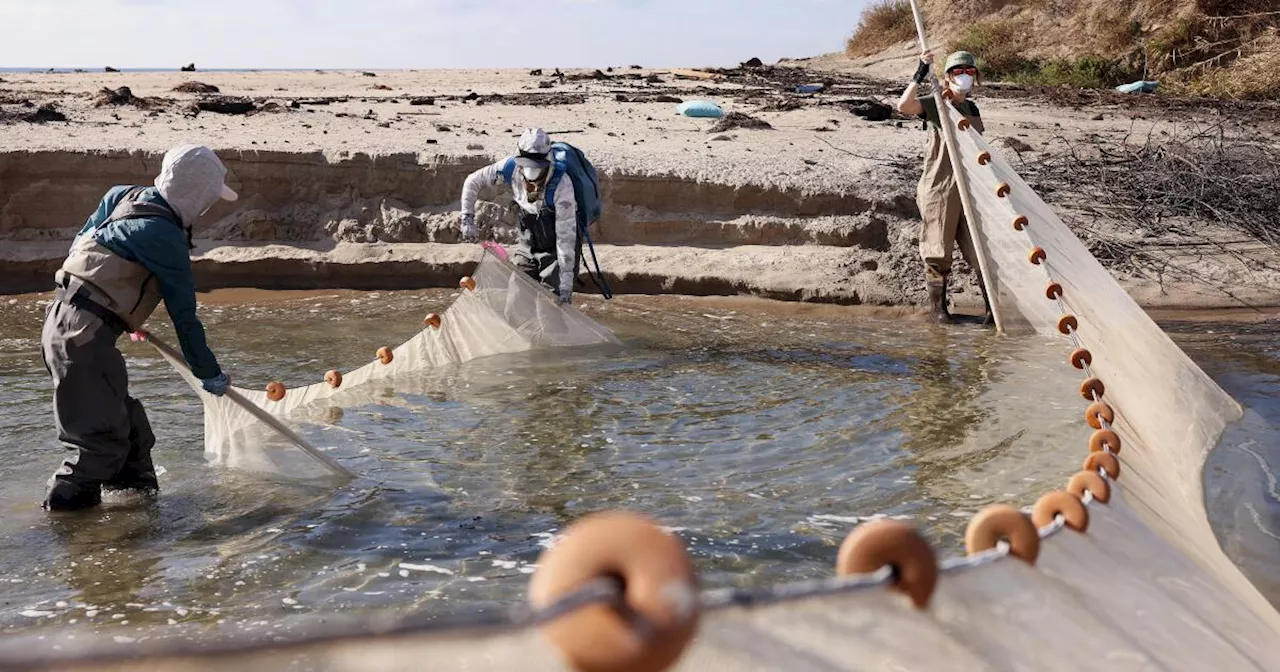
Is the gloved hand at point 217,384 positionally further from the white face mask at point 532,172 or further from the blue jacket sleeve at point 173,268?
the white face mask at point 532,172

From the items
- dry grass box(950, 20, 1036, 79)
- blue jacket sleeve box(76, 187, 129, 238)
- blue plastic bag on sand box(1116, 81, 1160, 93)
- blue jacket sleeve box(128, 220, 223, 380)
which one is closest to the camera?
blue jacket sleeve box(128, 220, 223, 380)

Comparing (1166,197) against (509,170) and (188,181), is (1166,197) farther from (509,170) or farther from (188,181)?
(188,181)

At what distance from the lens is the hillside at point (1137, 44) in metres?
16.6

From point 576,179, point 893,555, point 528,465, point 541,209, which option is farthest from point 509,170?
point 893,555

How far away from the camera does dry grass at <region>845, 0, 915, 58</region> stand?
2867 centimetres

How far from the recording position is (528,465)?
6039 mm

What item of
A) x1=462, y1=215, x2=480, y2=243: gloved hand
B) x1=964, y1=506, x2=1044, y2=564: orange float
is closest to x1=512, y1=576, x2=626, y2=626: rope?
x1=964, y1=506, x2=1044, y2=564: orange float

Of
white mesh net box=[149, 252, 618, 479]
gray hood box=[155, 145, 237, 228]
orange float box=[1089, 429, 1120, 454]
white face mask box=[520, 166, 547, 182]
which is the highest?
gray hood box=[155, 145, 237, 228]

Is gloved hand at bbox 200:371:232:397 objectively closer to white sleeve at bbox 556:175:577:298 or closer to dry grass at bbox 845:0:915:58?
white sleeve at bbox 556:175:577:298

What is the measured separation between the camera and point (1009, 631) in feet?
6.40

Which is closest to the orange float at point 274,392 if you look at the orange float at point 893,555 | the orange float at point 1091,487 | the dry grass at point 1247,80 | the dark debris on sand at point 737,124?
the orange float at point 1091,487

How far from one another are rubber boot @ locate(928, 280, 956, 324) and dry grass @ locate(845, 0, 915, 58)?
66.5ft

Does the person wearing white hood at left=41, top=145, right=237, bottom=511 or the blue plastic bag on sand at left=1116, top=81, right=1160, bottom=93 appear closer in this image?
the person wearing white hood at left=41, top=145, right=237, bottom=511

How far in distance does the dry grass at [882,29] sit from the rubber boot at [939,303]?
20.3m
